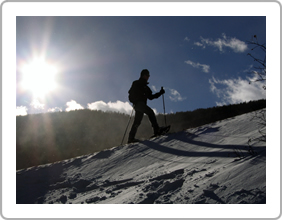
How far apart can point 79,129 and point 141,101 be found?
24.1 feet

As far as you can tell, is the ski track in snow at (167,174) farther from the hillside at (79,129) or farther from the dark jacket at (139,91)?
the hillside at (79,129)

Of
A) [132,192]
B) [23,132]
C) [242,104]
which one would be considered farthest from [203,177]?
[23,132]

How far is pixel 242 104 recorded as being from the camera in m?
10.9

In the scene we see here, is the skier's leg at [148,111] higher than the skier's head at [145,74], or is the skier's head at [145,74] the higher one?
the skier's head at [145,74]

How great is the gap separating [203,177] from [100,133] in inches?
387

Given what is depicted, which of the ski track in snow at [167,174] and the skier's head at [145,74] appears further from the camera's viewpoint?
the skier's head at [145,74]

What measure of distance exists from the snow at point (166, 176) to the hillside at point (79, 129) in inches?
172

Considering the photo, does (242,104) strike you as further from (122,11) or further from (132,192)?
(132,192)

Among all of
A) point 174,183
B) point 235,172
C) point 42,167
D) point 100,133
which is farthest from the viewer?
point 100,133

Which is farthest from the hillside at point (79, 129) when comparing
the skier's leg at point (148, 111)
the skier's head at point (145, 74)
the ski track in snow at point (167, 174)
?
the ski track in snow at point (167, 174)

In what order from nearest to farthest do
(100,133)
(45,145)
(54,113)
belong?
(45,145)
(100,133)
(54,113)

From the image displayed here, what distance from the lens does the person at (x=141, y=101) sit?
6113 millimetres

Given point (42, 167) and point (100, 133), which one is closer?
point (42, 167)

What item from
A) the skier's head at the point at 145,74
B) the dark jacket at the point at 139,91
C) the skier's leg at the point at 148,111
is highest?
the skier's head at the point at 145,74
